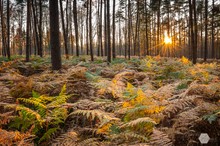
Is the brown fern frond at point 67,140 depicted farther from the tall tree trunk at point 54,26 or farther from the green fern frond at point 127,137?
the tall tree trunk at point 54,26

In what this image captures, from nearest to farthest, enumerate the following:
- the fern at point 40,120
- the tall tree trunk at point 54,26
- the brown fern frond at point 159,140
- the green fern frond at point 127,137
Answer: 1. the brown fern frond at point 159,140
2. the green fern frond at point 127,137
3. the fern at point 40,120
4. the tall tree trunk at point 54,26

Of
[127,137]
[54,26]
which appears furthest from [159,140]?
[54,26]

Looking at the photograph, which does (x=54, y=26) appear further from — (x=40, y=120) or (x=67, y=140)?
(x=67, y=140)

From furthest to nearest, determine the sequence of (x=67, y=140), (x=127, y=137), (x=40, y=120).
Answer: (x=40, y=120) → (x=67, y=140) → (x=127, y=137)

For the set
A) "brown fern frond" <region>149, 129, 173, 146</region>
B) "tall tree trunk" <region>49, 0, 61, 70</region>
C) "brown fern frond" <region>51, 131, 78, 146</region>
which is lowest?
"brown fern frond" <region>51, 131, 78, 146</region>

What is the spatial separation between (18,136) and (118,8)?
3502 cm

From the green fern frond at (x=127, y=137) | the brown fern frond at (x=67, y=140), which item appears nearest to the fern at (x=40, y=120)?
the brown fern frond at (x=67, y=140)

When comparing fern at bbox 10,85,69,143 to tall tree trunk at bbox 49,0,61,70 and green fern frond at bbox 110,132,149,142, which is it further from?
tall tree trunk at bbox 49,0,61,70

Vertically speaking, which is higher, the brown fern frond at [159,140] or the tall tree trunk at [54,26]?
the tall tree trunk at [54,26]

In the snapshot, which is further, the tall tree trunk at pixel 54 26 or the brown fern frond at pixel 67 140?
the tall tree trunk at pixel 54 26

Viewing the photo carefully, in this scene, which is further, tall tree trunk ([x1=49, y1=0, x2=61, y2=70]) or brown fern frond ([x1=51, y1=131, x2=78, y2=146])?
tall tree trunk ([x1=49, y1=0, x2=61, y2=70])

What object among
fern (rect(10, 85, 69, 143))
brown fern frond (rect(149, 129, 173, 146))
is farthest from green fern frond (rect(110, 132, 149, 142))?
fern (rect(10, 85, 69, 143))

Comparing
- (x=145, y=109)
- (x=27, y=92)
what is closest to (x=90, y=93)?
(x=27, y=92)

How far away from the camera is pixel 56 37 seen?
8445 millimetres
